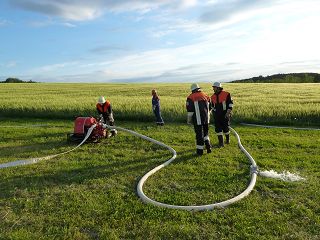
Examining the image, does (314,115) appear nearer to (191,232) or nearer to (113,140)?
(113,140)

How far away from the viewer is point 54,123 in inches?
685

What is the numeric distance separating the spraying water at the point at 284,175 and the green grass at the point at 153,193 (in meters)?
0.22

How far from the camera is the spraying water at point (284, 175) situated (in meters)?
7.77

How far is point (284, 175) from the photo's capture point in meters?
8.05

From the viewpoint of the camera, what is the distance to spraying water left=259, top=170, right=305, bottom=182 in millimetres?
7768

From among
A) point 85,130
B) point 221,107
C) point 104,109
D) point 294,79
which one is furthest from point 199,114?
point 294,79

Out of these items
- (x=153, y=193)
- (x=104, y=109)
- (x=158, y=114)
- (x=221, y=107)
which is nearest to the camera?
(x=153, y=193)

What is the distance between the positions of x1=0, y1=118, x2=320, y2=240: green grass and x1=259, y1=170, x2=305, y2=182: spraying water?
217 millimetres

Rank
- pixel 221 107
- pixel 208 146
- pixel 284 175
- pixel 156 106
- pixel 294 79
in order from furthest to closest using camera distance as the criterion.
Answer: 1. pixel 294 79
2. pixel 156 106
3. pixel 221 107
4. pixel 208 146
5. pixel 284 175

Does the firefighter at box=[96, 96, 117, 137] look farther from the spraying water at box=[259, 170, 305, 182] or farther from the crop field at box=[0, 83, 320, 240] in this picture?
the spraying water at box=[259, 170, 305, 182]

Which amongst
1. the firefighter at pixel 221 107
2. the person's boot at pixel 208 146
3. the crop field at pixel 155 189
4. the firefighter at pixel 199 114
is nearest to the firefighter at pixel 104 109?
the crop field at pixel 155 189

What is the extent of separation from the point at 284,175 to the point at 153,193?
115 inches

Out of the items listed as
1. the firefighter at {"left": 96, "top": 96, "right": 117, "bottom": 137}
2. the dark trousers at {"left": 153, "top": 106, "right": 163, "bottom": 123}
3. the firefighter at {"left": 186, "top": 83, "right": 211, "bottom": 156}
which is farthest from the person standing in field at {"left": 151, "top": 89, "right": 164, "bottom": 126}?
the firefighter at {"left": 186, "top": 83, "right": 211, "bottom": 156}

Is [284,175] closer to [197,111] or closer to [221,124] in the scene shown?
[197,111]
